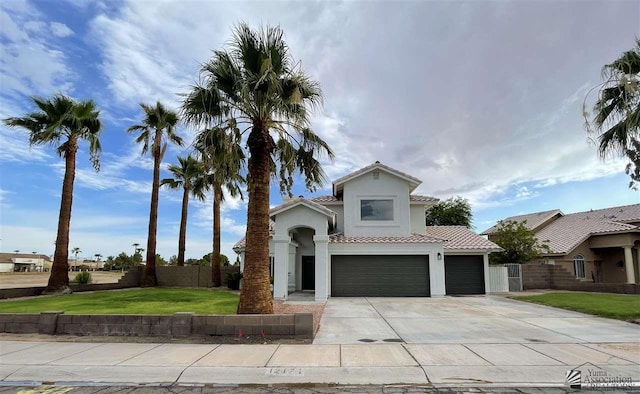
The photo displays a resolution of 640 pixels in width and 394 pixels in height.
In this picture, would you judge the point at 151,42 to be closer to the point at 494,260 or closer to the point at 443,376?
the point at 443,376

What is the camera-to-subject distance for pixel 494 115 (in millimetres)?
19031

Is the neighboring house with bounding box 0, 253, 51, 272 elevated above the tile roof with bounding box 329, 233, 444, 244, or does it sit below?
below

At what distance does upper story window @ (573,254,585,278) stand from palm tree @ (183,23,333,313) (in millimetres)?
25998

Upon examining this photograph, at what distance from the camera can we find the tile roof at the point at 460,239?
75.6ft

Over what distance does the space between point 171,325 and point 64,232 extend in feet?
50.3

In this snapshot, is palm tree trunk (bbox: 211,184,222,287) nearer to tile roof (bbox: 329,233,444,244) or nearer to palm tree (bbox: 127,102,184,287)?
palm tree (bbox: 127,102,184,287)

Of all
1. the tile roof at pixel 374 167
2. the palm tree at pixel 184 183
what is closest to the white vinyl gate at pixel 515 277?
the tile roof at pixel 374 167

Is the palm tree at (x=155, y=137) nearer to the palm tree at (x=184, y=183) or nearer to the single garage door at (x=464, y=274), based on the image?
the palm tree at (x=184, y=183)

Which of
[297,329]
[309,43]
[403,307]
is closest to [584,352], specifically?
[297,329]

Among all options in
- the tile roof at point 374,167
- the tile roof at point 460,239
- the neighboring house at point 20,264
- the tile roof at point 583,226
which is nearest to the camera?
the tile roof at point 374,167

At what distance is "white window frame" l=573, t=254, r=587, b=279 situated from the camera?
28.3 metres

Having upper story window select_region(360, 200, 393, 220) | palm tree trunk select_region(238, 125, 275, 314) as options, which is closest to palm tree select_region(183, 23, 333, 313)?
palm tree trunk select_region(238, 125, 275, 314)

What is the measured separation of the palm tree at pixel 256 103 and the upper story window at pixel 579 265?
26.0 metres

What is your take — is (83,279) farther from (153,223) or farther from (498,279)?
(498,279)
